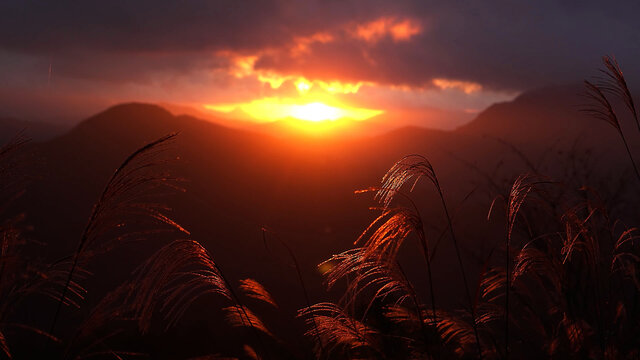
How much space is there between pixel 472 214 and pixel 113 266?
2249cm

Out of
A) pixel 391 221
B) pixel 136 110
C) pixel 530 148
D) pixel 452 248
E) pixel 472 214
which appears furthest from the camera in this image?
pixel 530 148

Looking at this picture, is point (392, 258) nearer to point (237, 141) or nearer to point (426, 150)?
point (237, 141)

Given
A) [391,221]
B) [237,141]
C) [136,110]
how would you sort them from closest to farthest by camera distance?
[391,221]
[237,141]
[136,110]

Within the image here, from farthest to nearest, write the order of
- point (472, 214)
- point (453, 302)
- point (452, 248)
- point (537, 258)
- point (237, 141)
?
point (237, 141), point (472, 214), point (452, 248), point (453, 302), point (537, 258)

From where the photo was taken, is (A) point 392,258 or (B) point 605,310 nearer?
(A) point 392,258

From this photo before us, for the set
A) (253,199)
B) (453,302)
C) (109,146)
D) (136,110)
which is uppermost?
(136,110)

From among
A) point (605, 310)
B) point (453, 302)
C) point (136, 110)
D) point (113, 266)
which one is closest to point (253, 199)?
point (113, 266)

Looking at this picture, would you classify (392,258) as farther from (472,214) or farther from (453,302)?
(472,214)

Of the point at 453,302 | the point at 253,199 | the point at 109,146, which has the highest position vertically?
the point at 109,146

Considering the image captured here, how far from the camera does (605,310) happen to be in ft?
9.12

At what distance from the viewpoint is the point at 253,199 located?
28344 millimetres

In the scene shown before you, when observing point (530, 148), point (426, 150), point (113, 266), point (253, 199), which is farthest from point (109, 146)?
point (530, 148)

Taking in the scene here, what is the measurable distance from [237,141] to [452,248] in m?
20.2

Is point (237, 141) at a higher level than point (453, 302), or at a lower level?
higher
